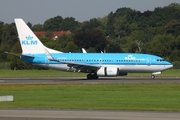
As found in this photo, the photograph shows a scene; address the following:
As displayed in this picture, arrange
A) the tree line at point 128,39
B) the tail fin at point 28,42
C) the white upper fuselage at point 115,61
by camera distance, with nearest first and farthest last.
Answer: the white upper fuselage at point 115,61 < the tail fin at point 28,42 < the tree line at point 128,39

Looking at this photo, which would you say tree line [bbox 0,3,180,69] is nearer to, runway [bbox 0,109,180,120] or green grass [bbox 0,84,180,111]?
green grass [bbox 0,84,180,111]

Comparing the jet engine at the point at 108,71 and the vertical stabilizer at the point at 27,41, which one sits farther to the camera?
the vertical stabilizer at the point at 27,41

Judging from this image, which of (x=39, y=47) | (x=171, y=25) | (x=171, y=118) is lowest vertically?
(x=171, y=118)

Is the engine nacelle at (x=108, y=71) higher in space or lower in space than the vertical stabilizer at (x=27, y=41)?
lower

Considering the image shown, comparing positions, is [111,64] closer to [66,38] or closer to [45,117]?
[45,117]

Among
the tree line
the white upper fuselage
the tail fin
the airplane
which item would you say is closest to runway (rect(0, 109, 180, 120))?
the airplane

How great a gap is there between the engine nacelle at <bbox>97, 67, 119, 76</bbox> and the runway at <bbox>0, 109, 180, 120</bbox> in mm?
29845

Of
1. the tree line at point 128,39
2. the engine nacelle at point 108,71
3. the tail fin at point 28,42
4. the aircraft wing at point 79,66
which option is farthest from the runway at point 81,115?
the tree line at point 128,39

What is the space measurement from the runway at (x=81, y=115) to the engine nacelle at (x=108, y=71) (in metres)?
29.8

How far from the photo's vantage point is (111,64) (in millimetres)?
60156

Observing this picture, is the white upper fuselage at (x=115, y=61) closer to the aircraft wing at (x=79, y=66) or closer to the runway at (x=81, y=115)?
the aircraft wing at (x=79, y=66)

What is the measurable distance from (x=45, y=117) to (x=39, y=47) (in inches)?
1476

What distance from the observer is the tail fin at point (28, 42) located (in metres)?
62.9

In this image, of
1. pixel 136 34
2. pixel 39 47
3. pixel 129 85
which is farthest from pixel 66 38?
pixel 129 85
